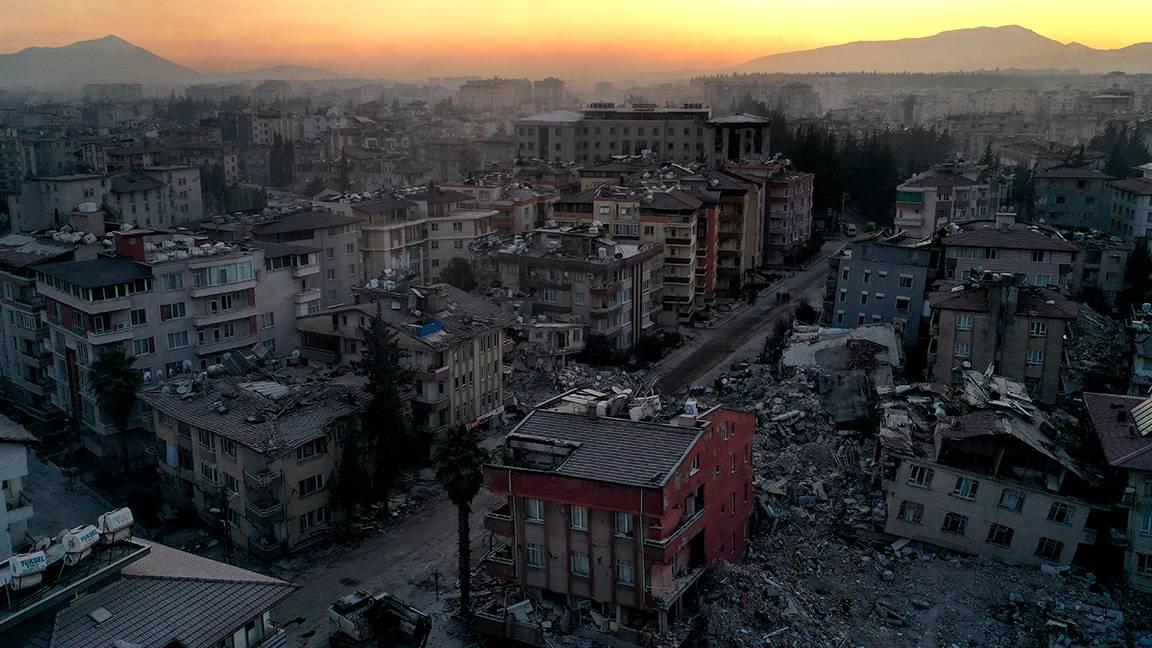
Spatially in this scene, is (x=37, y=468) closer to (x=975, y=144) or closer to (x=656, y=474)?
(x=656, y=474)

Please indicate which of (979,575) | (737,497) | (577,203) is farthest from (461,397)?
(577,203)

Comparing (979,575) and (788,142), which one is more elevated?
(788,142)

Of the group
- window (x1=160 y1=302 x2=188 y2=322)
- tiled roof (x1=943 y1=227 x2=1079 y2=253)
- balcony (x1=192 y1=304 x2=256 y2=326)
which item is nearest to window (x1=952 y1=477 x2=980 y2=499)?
tiled roof (x1=943 y1=227 x2=1079 y2=253)

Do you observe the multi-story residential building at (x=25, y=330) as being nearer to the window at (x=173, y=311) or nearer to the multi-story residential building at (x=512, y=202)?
the window at (x=173, y=311)

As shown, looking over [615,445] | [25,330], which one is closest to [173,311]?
[25,330]

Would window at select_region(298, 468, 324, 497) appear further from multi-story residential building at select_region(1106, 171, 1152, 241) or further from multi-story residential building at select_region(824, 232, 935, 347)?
multi-story residential building at select_region(1106, 171, 1152, 241)

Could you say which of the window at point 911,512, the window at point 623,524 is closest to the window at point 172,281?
the window at point 623,524
